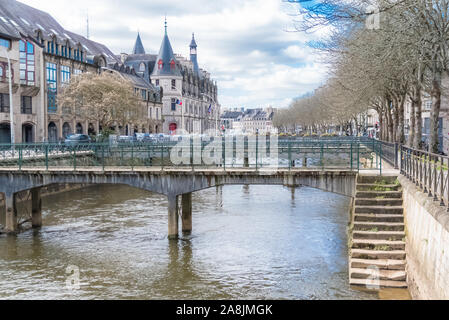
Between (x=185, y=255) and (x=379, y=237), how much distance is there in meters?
7.99

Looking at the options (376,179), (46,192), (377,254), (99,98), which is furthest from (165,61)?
(377,254)

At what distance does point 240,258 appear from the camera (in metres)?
19.3

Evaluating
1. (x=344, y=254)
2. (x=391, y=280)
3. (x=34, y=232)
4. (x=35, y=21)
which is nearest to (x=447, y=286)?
(x=391, y=280)

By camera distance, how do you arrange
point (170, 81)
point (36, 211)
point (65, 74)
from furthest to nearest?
point (170, 81) < point (65, 74) < point (36, 211)

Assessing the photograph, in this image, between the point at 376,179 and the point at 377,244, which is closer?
the point at 377,244

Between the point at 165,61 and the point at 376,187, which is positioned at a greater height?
the point at 165,61

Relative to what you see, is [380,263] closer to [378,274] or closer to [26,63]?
[378,274]

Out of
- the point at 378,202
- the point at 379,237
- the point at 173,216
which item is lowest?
the point at 173,216

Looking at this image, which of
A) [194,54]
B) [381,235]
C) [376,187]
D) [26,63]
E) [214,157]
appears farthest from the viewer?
[194,54]

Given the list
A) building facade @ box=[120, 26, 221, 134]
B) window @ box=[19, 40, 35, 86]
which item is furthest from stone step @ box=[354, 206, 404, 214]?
building facade @ box=[120, 26, 221, 134]

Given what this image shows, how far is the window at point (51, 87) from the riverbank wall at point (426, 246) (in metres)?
47.2

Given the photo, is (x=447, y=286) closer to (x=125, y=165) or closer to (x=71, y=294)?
(x=71, y=294)

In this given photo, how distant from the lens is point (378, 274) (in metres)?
14.5

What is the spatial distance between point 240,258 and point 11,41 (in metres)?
38.6
